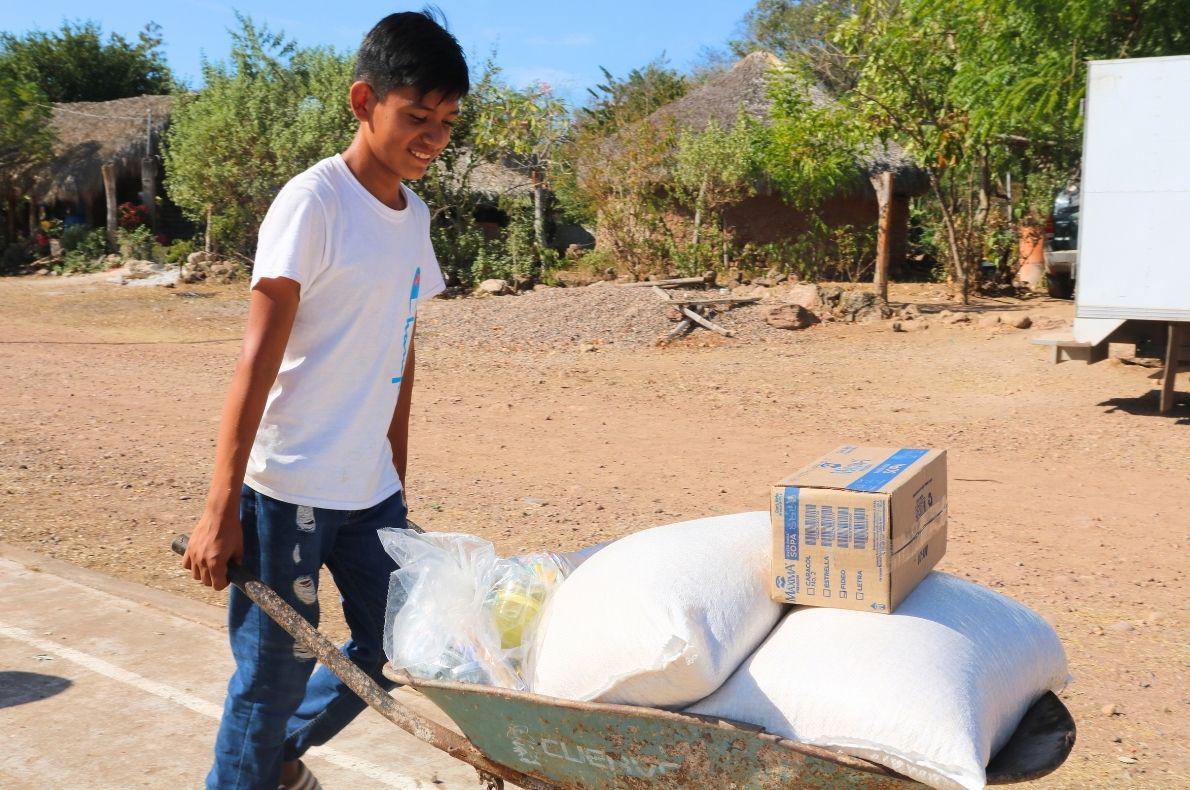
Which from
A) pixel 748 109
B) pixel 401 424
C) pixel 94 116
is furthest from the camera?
pixel 94 116

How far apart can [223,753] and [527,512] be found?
3.57m

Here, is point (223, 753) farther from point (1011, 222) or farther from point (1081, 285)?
point (1011, 222)

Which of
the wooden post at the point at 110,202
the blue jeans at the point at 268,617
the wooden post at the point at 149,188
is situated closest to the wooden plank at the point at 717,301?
the blue jeans at the point at 268,617

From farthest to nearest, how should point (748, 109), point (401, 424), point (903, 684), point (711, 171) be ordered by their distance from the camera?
point (748, 109)
point (711, 171)
point (401, 424)
point (903, 684)

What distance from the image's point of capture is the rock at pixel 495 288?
17031 millimetres

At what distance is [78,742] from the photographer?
11.6 ft

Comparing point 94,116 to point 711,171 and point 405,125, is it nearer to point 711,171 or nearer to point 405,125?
point 711,171

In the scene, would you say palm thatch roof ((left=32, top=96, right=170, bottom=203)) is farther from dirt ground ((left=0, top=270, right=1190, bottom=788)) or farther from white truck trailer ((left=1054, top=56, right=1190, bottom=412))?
white truck trailer ((left=1054, top=56, right=1190, bottom=412))

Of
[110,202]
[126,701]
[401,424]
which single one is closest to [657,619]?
[401,424]

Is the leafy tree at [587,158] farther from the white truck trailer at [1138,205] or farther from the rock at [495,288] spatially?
the white truck trailer at [1138,205]

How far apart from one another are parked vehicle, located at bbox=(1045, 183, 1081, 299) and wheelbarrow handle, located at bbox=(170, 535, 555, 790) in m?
13.7

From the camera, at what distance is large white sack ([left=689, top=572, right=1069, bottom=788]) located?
1856mm

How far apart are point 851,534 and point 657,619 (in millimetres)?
378

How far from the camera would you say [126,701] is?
3.78 meters
